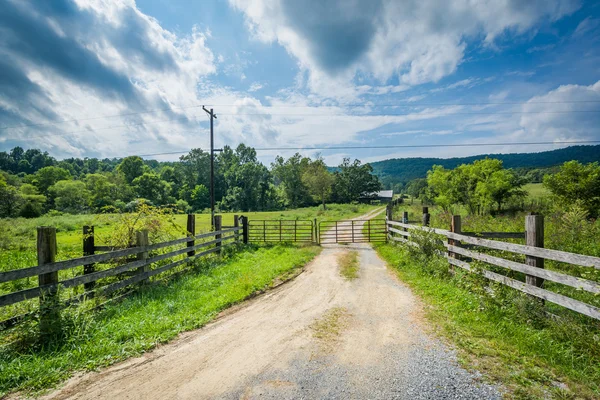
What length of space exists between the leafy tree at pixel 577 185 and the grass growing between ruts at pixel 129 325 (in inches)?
1305

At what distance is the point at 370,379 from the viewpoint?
11.2 ft

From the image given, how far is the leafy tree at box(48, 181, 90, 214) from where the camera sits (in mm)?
59781

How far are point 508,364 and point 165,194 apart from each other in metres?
76.6

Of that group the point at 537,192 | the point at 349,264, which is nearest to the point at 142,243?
the point at 349,264

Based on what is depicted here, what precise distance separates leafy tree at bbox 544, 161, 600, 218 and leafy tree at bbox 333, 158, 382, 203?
46.6 m

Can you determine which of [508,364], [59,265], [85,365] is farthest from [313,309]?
[59,265]

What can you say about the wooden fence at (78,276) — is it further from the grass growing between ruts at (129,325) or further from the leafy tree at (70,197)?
the leafy tree at (70,197)

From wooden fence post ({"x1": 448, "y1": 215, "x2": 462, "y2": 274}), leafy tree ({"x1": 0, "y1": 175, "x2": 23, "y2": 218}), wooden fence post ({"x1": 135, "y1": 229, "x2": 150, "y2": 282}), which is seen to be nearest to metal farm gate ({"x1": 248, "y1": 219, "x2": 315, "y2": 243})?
wooden fence post ({"x1": 448, "y1": 215, "x2": 462, "y2": 274})

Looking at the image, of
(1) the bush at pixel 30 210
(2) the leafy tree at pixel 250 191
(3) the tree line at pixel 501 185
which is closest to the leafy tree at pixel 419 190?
(3) the tree line at pixel 501 185

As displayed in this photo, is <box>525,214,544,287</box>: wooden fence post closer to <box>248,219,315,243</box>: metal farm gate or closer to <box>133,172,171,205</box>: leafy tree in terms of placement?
<box>248,219,315,243</box>: metal farm gate

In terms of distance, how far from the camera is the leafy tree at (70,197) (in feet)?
196

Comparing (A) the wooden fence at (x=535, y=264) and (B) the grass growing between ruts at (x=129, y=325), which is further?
(A) the wooden fence at (x=535, y=264)

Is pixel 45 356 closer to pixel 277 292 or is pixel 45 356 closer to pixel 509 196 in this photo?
pixel 277 292

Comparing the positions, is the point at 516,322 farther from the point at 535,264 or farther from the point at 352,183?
the point at 352,183
